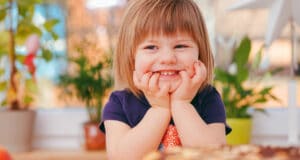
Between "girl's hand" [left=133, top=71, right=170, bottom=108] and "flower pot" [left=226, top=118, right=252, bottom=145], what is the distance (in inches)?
36.0

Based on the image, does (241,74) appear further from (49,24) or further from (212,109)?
(212,109)

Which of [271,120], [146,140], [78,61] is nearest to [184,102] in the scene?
[146,140]

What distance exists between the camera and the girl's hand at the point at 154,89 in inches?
36.6

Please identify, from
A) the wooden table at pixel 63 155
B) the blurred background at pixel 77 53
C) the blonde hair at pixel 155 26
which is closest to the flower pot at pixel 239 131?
the blurred background at pixel 77 53

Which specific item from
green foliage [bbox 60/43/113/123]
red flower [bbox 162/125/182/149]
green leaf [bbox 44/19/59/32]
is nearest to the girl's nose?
red flower [bbox 162/125/182/149]

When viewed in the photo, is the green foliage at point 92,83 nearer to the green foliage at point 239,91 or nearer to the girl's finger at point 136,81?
the green foliage at point 239,91

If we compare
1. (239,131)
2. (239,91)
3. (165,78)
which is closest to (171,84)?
(165,78)

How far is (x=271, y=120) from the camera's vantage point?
2.21 meters

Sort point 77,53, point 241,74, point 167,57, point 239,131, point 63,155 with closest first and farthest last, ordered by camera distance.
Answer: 1. point 167,57
2. point 239,131
3. point 241,74
4. point 63,155
5. point 77,53

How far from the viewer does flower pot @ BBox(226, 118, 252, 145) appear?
1842 millimetres

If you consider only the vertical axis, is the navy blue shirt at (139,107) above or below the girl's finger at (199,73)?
below

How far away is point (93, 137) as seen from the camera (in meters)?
2.03

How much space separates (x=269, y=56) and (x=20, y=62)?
1.03 meters

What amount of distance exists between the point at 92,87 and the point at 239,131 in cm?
60
